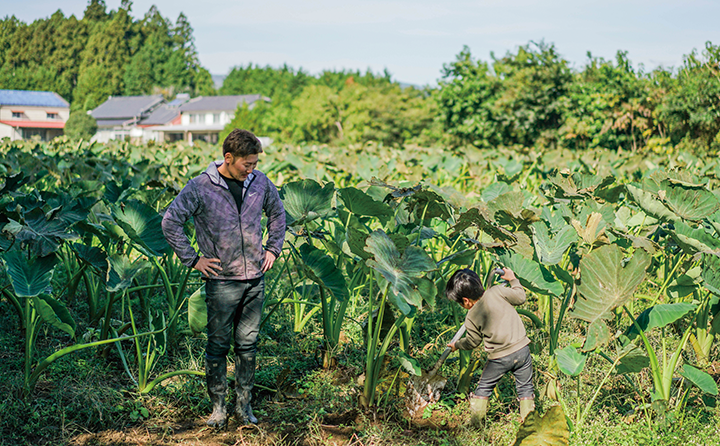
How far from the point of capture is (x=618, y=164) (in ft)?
30.6

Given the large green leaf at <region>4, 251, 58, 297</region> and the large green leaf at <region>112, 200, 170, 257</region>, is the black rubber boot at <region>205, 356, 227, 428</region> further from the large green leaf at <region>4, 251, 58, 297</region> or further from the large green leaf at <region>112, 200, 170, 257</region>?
the large green leaf at <region>4, 251, 58, 297</region>

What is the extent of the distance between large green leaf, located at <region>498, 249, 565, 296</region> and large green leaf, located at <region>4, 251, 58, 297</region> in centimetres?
217

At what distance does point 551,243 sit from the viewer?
10.3ft

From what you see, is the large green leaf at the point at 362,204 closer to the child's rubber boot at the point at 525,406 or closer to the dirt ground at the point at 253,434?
the dirt ground at the point at 253,434

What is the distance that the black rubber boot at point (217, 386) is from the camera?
9.47 feet

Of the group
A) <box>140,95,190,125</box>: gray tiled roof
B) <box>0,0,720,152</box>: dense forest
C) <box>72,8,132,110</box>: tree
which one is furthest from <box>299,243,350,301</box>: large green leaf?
<box>72,8,132,110</box>: tree

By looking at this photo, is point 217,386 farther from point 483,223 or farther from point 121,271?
point 483,223

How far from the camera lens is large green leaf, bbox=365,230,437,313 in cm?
248

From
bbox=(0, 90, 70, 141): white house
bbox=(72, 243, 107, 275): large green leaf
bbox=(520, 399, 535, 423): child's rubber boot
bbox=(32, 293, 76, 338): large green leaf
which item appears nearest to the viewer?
bbox=(32, 293, 76, 338): large green leaf

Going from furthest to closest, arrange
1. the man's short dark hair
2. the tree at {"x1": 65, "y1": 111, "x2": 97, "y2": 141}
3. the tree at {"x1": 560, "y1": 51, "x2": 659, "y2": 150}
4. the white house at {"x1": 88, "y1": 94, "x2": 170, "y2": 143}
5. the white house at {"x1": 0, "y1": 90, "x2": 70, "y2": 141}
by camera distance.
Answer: the white house at {"x1": 88, "y1": 94, "x2": 170, "y2": 143} → the white house at {"x1": 0, "y1": 90, "x2": 70, "y2": 141} → the tree at {"x1": 65, "y1": 111, "x2": 97, "y2": 141} → the tree at {"x1": 560, "y1": 51, "x2": 659, "y2": 150} → the man's short dark hair

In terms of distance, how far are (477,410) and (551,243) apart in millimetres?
942

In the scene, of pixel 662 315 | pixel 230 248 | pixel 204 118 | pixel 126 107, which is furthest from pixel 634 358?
pixel 126 107

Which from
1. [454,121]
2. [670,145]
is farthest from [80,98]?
[670,145]

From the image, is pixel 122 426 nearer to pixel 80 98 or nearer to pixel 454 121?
pixel 454 121
